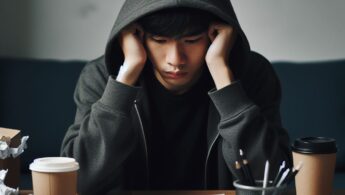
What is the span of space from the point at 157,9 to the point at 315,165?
52cm

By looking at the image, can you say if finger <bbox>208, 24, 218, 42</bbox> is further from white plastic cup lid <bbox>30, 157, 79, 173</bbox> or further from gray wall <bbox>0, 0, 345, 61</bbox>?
gray wall <bbox>0, 0, 345, 61</bbox>

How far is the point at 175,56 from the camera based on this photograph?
149cm

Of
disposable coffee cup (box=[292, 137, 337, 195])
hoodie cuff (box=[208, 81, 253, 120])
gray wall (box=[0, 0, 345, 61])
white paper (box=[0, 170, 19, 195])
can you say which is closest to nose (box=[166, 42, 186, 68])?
hoodie cuff (box=[208, 81, 253, 120])

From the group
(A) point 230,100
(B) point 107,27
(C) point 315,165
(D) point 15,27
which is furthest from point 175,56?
(D) point 15,27

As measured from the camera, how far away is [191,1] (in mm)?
1472

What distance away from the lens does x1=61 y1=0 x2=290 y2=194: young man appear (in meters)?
1.49

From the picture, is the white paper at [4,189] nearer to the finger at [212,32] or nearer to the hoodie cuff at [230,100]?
the hoodie cuff at [230,100]

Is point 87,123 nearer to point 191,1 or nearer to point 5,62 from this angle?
point 191,1

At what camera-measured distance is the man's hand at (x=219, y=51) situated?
1.56m

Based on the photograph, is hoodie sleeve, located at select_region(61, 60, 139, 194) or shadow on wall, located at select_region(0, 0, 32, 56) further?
shadow on wall, located at select_region(0, 0, 32, 56)

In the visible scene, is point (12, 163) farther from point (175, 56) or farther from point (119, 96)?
point (175, 56)

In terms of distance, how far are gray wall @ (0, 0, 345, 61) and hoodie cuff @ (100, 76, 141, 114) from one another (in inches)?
55.7

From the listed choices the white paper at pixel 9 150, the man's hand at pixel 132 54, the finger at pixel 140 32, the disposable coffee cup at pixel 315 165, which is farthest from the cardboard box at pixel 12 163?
the disposable coffee cup at pixel 315 165

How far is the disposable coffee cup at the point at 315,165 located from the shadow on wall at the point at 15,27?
1.91m
